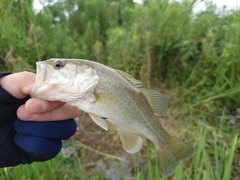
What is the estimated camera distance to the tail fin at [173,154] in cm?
130

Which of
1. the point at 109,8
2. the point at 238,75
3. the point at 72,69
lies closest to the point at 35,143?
the point at 72,69

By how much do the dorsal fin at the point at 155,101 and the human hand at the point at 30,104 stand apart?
31 cm

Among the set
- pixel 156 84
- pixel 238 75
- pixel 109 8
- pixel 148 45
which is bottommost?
pixel 156 84

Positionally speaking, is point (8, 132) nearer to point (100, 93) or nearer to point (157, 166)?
point (100, 93)

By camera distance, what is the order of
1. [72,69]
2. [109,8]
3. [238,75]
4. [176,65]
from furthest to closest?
[109,8]
[176,65]
[238,75]
[72,69]

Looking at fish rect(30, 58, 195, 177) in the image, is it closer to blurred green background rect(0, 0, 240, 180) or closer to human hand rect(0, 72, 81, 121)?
human hand rect(0, 72, 81, 121)

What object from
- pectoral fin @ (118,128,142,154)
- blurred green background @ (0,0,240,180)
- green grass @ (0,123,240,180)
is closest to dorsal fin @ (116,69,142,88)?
pectoral fin @ (118,128,142,154)

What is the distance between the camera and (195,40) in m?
2.40

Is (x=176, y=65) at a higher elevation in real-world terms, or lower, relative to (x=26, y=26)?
lower

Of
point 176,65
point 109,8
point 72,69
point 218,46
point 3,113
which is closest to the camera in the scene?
point 72,69

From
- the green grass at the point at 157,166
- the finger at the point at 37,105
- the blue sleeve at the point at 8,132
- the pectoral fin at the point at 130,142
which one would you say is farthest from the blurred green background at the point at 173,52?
the finger at the point at 37,105

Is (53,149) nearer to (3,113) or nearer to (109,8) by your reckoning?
(3,113)

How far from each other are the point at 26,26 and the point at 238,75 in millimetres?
1762

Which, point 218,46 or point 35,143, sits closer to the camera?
point 35,143
